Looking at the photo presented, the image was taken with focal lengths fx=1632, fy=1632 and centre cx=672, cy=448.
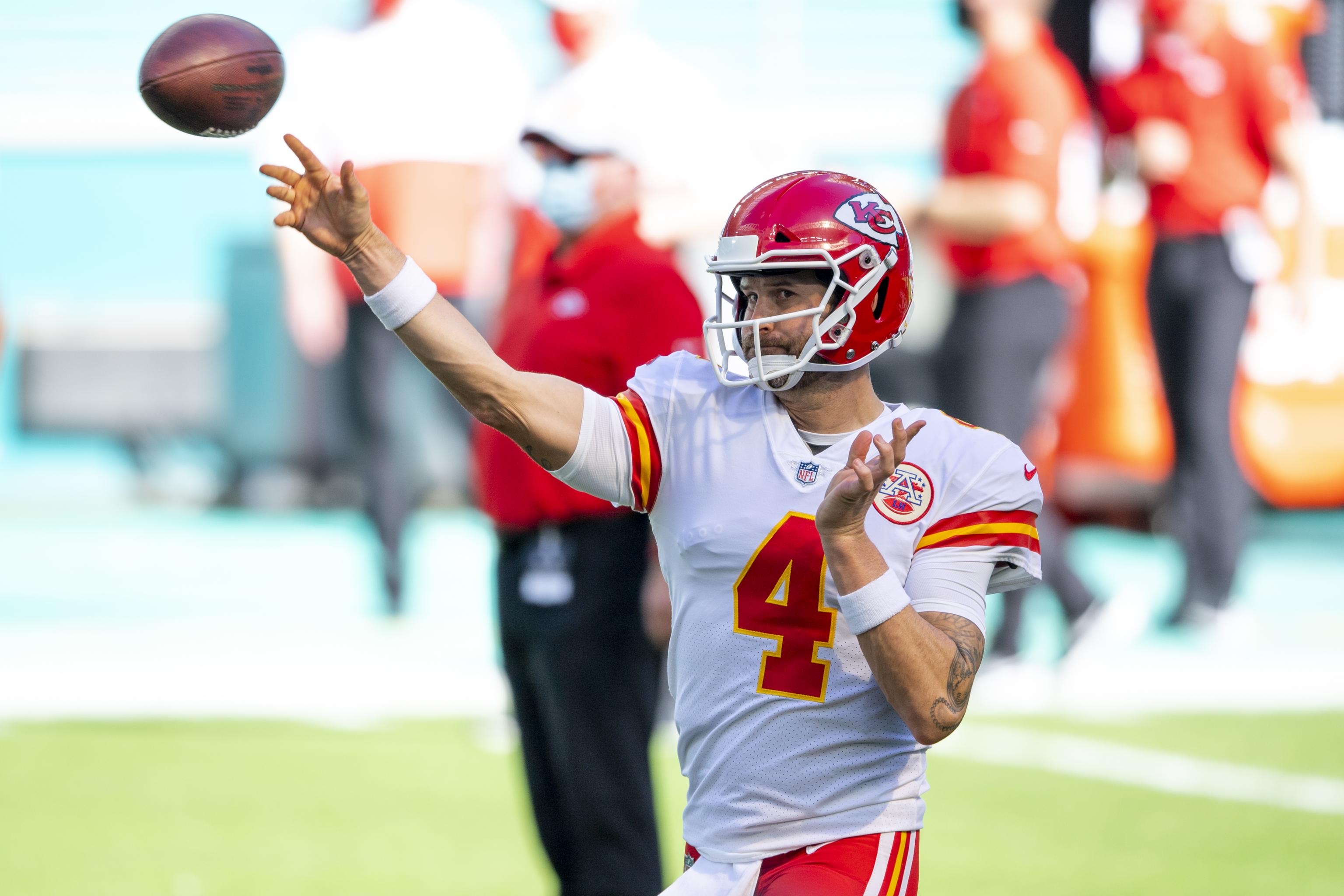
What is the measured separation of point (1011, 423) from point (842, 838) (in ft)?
15.2

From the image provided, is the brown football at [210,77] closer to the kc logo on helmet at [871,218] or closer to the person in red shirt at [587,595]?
the kc logo on helmet at [871,218]

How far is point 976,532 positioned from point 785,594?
0.30 metres

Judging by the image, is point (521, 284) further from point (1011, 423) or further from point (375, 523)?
point (375, 523)

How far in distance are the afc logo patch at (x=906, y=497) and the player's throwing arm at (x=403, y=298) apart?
1.66 feet

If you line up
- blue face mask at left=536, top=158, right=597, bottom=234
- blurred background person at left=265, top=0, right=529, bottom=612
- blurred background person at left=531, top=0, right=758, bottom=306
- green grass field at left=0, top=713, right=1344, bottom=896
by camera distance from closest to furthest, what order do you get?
blue face mask at left=536, top=158, right=597, bottom=234 → blurred background person at left=531, top=0, right=758, bottom=306 → green grass field at left=0, top=713, right=1344, bottom=896 → blurred background person at left=265, top=0, right=529, bottom=612

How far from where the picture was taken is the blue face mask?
401 centimetres

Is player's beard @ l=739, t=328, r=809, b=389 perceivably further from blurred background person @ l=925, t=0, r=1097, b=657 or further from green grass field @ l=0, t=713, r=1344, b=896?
blurred background person @ l=925, t=0, r=1097, b=657

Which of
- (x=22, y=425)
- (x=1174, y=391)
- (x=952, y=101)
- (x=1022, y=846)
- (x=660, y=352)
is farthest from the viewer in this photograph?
(x=22, y=425)

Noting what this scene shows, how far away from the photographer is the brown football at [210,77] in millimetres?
2576

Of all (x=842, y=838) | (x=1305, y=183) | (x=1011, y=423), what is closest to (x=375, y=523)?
(x=1011, y=423)

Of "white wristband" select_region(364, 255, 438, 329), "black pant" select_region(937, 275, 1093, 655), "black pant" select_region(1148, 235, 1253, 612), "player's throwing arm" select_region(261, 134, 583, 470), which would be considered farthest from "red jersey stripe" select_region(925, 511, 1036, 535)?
"black pant" select_region(1148, 235, 1253, 612)

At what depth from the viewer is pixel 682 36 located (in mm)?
18000

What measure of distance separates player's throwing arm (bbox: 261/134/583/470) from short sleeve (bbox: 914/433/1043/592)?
61cm

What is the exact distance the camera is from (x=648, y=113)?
4.77 m
